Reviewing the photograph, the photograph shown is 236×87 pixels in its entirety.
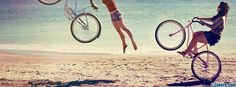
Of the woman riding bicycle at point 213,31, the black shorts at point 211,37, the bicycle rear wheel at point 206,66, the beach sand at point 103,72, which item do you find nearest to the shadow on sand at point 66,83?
the beach sand at point 103,72

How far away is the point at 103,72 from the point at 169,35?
2.54 metres

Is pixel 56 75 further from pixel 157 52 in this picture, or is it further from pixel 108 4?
pixel 157 52

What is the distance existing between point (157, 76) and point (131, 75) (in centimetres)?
54

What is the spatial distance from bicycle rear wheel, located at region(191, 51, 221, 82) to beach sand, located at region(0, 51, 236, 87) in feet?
0.76

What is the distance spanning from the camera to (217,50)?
454 inches

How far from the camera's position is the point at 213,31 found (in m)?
7.00

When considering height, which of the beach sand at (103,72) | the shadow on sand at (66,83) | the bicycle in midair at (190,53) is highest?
the bicycle in midair at (190,53)

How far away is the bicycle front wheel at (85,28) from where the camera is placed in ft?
21.2

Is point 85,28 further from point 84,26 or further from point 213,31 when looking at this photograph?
point 213,31

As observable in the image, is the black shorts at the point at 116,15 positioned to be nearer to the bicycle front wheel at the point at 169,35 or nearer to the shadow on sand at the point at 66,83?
the bicycle front wheel at the point at 169,35

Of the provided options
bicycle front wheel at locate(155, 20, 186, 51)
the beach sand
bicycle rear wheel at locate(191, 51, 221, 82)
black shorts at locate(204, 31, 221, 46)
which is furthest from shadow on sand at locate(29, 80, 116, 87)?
black shorts at locate(204, 31, 221, 46)

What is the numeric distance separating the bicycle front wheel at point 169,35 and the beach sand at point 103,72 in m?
1.48

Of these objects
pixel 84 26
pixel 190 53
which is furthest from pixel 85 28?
pixel 190 53

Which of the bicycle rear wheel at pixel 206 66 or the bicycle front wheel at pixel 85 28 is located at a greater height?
the bicycle front wheel at pixel 85 28
